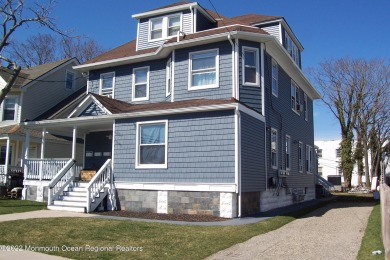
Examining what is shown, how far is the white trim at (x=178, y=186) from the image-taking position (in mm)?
12387

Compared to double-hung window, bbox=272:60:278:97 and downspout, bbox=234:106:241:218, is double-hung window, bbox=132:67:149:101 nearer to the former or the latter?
double-hung window, bbox=272:60:278:97

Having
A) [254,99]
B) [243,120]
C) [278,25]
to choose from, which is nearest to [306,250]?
[243,120]

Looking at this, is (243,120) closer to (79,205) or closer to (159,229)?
(159,229)

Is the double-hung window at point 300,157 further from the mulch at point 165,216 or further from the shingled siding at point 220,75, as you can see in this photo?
the mulch at point 165,216

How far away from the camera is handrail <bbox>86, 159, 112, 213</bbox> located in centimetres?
1325

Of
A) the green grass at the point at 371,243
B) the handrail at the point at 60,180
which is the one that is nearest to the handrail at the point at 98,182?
the handrail at the point at 60,180

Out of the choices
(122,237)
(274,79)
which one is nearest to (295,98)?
(274,79)

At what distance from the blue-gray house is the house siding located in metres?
5.12

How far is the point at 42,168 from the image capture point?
16562 millimetres

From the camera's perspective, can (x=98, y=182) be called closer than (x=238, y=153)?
No

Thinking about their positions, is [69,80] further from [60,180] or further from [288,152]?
[288,152]

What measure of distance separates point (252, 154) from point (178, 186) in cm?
287

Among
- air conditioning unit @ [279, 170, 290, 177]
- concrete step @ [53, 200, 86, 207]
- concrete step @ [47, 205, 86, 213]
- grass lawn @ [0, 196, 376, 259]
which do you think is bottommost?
grass lawn @ [0, 196, 376, 259]

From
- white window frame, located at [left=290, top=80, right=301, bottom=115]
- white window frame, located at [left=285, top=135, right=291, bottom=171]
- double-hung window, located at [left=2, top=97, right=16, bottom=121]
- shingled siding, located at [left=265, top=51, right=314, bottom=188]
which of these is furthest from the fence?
double-hung window, located at [left=2, top=97, right=16, bottom=121]
